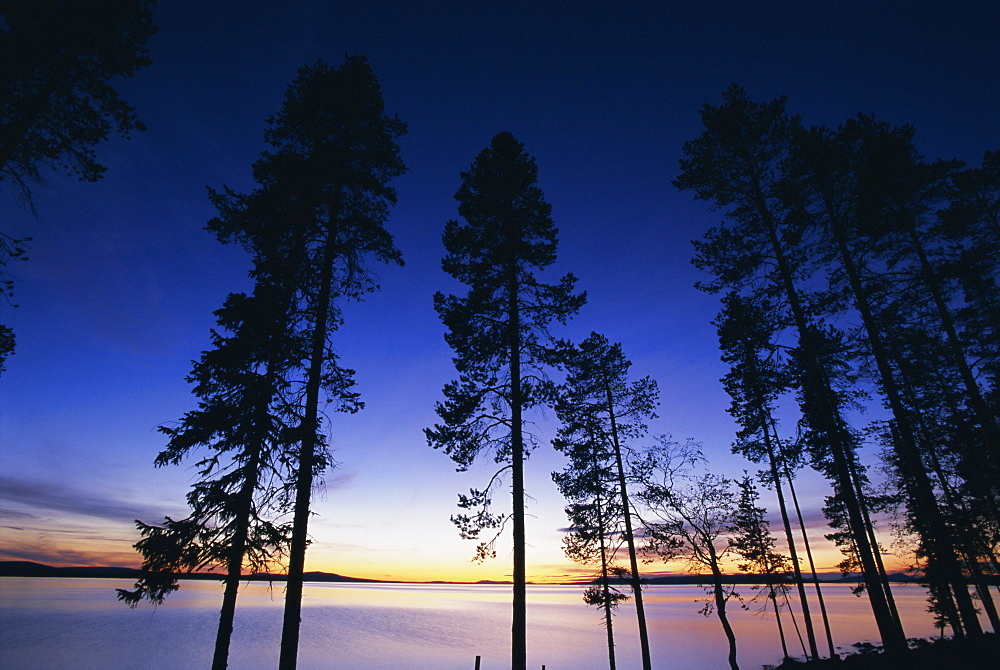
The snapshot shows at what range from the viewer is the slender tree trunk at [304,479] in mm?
8633

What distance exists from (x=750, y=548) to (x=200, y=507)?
70.8 feet

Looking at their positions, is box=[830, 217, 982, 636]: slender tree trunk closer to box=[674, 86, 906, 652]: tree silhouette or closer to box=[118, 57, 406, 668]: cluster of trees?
box=[674, 86, 906, 652]: tree silhouette

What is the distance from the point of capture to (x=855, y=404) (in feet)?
43.2

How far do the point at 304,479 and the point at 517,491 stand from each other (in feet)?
17.8

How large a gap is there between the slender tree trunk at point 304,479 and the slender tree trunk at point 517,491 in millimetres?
4789

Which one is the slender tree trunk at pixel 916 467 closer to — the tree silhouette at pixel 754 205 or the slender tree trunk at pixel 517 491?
the tree silhouette at pixel 754 205

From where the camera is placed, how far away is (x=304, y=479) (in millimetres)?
9586

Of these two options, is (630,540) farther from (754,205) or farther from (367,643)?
(367,643)

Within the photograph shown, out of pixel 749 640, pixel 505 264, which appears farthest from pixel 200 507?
pixel 749 640

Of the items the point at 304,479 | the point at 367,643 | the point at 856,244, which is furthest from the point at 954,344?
the point at 367,643

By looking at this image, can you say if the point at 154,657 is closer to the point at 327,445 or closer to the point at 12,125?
the point at 327,445

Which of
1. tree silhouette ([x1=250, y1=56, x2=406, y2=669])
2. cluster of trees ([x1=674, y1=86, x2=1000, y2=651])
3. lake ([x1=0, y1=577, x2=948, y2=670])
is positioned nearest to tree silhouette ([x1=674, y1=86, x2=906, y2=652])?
cluster of trees ([x1=674, y1=86, x2=1000, y2=651])

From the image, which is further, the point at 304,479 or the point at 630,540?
the point at 630,540

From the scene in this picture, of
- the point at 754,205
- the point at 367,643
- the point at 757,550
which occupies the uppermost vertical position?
the point at 754,205
